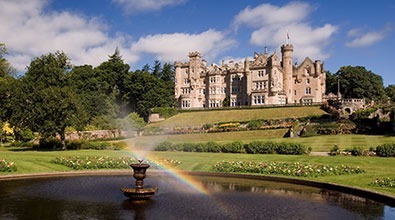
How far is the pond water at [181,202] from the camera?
15281 millimetres

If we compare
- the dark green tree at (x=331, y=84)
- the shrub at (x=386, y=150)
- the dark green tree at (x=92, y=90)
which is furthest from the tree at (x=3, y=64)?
the dark green tree at (x=331, y=84)

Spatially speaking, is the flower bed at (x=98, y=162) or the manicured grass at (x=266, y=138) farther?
the manicured grass at (x=266, y=138)

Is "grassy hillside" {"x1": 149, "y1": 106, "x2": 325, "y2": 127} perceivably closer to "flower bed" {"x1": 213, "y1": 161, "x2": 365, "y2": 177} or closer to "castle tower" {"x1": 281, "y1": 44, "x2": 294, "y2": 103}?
"castle tower" {"x1": 281, "y1": 44, "x2": 294, "y2": 103}

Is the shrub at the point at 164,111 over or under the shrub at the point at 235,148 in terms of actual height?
over

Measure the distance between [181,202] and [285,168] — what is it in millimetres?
10156

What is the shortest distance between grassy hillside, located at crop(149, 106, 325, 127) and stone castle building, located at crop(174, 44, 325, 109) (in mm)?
8068

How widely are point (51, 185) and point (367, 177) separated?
59.6 feet

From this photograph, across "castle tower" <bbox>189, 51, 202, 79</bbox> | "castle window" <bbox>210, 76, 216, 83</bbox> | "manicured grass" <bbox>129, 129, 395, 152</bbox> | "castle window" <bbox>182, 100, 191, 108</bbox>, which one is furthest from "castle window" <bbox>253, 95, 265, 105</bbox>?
"manicured grass" <bbox>129, 129, 395, 152</bbox>

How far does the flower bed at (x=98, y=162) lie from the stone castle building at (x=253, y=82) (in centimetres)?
6009

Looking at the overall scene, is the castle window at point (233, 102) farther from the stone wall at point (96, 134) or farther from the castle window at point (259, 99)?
the stone wall at point (96, 134)

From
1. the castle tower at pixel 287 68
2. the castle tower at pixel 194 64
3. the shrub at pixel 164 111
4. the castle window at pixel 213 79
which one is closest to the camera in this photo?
the shrub at pixel 164 111

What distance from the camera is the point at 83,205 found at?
1667cm

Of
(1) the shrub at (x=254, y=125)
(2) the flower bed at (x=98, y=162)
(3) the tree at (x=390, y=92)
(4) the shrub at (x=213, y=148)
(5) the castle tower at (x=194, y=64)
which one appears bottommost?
(2) the flower bed at (x=98, y=162)

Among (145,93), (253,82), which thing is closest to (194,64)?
(145,93)
